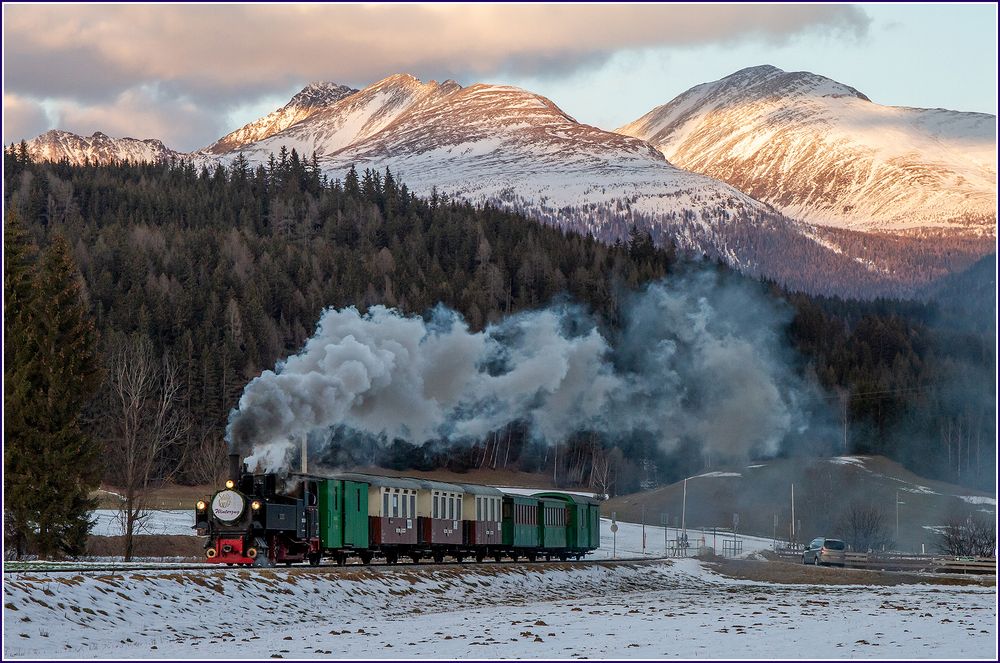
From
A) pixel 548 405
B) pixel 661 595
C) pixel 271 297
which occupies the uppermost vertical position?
pixel 271 297

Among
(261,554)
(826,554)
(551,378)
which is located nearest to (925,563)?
(826,554)

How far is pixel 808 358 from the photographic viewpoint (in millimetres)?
178875

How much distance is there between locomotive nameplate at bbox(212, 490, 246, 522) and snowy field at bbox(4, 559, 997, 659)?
2862 millimetres

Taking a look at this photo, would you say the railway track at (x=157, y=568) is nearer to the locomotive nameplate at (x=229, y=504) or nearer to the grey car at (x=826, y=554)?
the locomotive nameplate at (x=229, y=504)

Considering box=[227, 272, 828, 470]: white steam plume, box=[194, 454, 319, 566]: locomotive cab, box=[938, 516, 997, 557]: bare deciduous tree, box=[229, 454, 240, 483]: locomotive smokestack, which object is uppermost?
box=[227, 272, 828, 470]: white steam plume

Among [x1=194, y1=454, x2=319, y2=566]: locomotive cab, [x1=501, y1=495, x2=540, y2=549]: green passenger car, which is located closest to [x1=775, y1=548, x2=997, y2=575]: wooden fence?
[x1=501, y1=495, x2=540, y2=549]: green passenger car

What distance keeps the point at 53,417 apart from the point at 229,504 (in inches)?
707

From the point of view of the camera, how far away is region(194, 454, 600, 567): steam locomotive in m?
44.4

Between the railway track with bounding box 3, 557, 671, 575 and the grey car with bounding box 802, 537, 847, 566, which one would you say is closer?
the railway track with bounding box 3, 557, 671, 575

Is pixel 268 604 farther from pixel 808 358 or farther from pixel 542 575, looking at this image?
pixel 808 358

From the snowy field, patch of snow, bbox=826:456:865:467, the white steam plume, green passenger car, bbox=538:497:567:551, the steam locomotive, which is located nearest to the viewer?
the snowy field

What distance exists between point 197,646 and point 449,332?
5022 centimetres

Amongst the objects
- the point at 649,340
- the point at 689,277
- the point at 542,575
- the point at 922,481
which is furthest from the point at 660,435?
the point at 542,575

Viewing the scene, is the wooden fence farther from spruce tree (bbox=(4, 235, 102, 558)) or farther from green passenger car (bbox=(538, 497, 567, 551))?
spruce tree (bbox=(4, 235, 102, 558))
